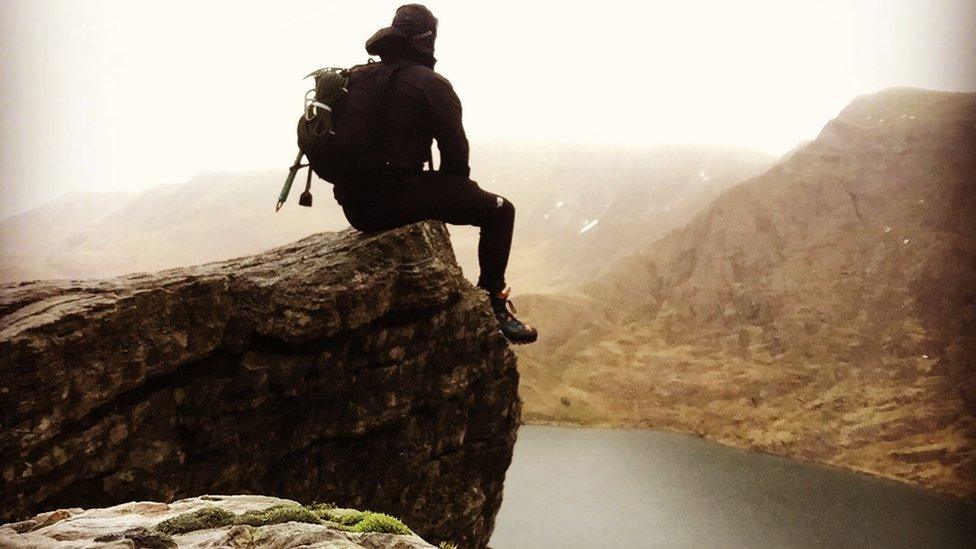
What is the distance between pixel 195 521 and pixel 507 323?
4311mm

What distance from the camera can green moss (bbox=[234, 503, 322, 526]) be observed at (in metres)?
2.85

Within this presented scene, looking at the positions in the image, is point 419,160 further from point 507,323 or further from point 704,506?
point 704,506

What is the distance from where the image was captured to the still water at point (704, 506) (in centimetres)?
1014

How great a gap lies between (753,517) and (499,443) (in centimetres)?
635

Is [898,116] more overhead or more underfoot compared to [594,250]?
more overhead

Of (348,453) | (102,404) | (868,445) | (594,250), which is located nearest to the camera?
(102,404)

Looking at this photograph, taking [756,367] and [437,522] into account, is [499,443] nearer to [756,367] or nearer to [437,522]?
[437,522]

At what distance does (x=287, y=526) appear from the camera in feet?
8.98

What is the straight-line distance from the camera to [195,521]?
2.83m

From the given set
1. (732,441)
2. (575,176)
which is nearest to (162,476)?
(732,441)

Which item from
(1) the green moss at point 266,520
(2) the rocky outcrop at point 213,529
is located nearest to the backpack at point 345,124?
(2) the rocky outcrop at point 213,529

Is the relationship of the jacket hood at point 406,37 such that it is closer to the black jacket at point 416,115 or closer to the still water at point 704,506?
the black jacket at point 416,115

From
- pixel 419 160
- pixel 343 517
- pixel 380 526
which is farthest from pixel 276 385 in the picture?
pixel 380 526

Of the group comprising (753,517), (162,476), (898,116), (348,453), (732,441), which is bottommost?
(732,441)
